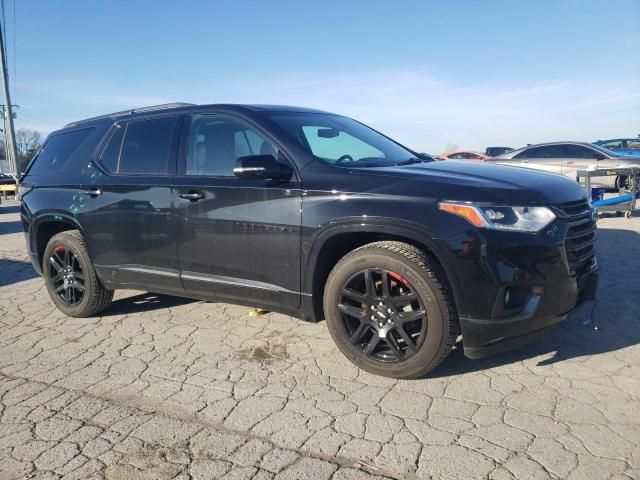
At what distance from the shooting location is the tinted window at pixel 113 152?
449 centimetres

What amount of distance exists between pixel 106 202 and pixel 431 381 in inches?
120

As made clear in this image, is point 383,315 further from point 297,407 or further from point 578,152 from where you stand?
point 578,152

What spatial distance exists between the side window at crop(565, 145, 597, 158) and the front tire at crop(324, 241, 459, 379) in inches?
467

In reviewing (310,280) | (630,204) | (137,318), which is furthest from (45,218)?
(630,204)

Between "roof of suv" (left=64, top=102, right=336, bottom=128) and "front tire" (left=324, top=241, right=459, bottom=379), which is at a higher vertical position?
"roof of suv" (left=64, top=102, right=336, bottom=128)

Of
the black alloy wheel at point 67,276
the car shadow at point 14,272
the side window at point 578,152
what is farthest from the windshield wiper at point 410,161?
the side window at point 578,152

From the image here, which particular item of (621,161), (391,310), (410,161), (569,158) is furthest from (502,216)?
(569,158)

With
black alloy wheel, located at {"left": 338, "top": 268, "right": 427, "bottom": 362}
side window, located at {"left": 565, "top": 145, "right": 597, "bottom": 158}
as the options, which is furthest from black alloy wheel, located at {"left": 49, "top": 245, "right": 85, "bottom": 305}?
side window, located at {"left": 565, "top": 145, "right": 597, "bottom": 158}

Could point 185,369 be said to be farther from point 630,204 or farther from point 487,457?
point 630,204

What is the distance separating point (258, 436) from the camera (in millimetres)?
2684

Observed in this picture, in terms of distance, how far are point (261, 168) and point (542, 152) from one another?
12149 mm

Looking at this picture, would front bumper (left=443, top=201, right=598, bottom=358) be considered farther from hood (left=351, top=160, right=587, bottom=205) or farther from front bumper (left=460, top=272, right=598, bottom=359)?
hood (left=351, top=160, right=587, bottom=205)

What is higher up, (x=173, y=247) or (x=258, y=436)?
(x=173, y=247)

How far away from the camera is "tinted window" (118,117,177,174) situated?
4.18 meters
